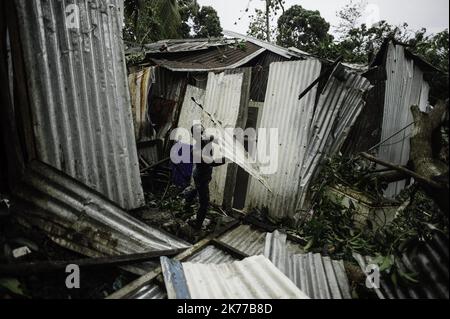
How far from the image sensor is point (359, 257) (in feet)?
12.1

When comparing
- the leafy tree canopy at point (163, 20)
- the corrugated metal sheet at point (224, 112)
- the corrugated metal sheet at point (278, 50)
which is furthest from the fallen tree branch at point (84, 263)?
the leafy tree canopy at point (163, 20)

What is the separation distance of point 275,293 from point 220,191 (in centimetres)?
342

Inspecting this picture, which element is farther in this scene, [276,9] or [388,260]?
[276,9]

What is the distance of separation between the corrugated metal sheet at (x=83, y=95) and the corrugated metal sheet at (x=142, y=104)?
2.74 meters

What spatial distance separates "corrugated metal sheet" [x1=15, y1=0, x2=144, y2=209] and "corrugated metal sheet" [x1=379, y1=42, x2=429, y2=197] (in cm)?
502

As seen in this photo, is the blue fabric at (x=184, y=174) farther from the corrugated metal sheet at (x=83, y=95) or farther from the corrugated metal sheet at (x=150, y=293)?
the corrugated metal sheet at (x=150, y=293)

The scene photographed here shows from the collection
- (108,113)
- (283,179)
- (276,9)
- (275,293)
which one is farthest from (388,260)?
(276,9)

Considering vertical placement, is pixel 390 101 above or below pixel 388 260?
above

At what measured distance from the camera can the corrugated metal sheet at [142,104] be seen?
7.05 meters

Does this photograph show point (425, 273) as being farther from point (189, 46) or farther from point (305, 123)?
point (189, 46)
